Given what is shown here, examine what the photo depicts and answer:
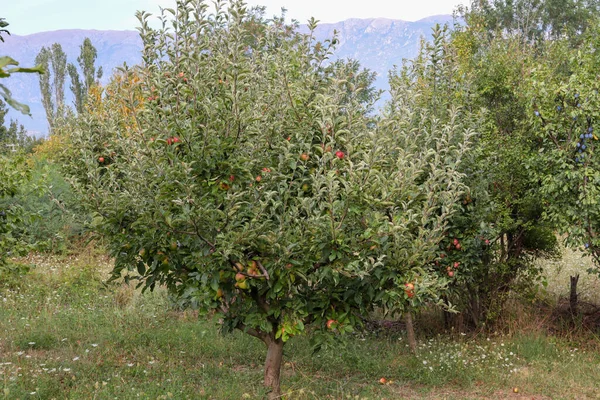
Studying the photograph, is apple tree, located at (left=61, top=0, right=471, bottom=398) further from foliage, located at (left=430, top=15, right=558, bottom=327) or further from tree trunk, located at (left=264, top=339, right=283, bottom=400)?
foliage, located at (left=430, top=15, right=558, bottom=327)

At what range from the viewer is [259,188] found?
4.75 metres

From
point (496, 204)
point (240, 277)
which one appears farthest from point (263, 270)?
point (496, 204)

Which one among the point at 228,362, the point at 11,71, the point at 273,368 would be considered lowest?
the point at 228,362

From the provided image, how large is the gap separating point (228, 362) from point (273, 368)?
6.62 ft

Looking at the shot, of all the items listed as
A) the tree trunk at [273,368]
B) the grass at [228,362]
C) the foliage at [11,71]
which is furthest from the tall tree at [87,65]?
the foliage at [11,71]

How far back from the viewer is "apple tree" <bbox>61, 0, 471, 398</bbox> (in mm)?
4383

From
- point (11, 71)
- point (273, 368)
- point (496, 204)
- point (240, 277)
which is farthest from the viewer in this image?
point (496, 204)

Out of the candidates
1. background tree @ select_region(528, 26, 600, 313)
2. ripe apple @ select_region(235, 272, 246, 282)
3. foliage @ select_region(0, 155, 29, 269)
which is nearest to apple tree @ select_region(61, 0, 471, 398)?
ripe apple @ select_region(235, 272, 246, 282)

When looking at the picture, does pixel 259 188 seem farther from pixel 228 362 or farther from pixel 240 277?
pixel 228 362

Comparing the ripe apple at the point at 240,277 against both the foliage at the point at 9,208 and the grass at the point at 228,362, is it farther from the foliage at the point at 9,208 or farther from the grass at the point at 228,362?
the foliage at the point at 9,208

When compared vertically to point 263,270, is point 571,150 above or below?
above

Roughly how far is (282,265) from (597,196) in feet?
15.6

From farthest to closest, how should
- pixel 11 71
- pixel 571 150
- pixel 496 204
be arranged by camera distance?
pixel 496 204 < pixel 571 150 < pixel 11 71

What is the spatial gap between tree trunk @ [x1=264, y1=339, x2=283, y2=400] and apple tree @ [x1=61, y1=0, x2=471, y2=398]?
0.61 meters
